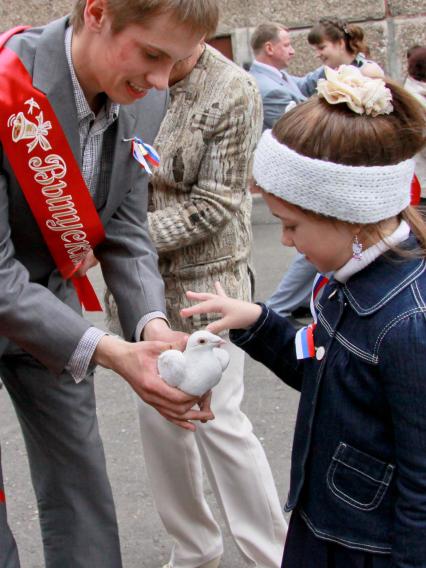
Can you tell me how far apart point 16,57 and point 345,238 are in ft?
2.80

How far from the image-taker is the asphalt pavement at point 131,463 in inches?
129

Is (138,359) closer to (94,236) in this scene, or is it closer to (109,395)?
(94,236)

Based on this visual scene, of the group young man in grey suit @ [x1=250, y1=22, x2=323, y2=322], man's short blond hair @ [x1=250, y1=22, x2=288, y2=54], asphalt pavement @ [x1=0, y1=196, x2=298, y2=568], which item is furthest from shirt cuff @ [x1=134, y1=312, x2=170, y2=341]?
man's short blond hair @ [x1=250, y1=22, x2=288, y2=54]

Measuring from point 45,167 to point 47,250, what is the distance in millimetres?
269

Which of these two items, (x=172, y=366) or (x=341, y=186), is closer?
(x=341, y=186)

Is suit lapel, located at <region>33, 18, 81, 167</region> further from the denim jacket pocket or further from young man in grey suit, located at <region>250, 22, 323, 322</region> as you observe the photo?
young man in grey suit, located at <region>250, 22, 323, 322</region>

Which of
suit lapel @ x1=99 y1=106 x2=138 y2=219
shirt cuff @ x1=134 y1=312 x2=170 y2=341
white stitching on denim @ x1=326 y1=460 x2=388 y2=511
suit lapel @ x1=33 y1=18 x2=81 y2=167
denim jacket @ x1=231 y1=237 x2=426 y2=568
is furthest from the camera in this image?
shirt cuff @ x1=134 y1=312 x2=170 y2=341

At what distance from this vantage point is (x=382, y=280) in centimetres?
181

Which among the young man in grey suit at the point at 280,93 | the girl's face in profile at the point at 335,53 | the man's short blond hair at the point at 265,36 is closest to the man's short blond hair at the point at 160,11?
the young man in grey suit at the point at 280,93

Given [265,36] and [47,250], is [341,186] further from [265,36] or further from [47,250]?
[265,36]

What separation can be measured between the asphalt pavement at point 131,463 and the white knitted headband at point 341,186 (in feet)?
5.65

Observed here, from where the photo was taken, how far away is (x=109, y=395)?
183 inches

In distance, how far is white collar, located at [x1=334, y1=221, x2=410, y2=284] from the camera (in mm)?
1824

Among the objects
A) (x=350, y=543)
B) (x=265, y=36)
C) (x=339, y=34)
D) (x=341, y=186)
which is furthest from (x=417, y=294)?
(x=265, y=36)
